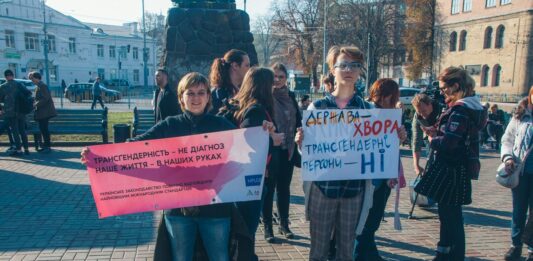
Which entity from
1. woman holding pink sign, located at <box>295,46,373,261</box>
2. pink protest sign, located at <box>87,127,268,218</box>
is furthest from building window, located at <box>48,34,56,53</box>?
woman holding pink sign, located at <box>295,46,373,261</box>

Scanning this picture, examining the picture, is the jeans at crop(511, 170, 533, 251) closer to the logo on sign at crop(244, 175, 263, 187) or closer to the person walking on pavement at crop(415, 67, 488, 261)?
the person walking on pavement at crop(415, 67, 488, 261)

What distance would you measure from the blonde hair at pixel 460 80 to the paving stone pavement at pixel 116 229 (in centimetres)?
192

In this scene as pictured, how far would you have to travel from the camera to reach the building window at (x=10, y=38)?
47.4 metres

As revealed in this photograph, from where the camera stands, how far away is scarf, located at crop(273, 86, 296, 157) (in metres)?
4.63

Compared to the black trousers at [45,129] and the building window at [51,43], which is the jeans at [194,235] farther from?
the building window at [51,43]

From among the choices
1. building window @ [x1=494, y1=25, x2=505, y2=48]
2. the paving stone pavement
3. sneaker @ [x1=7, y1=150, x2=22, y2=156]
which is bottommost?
the paving stone pavement

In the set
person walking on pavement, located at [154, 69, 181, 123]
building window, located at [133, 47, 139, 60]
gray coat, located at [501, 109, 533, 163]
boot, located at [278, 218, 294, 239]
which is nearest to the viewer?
gray coat, located at [501, 109, 533, 163]

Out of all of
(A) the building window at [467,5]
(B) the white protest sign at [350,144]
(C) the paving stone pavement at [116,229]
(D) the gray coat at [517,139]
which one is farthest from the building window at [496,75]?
(B) the white protest sign at [350,144]

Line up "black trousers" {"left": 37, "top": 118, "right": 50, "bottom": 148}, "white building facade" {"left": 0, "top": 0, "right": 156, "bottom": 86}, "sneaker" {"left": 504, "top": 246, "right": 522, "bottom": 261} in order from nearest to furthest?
"sneaker" {"left": 504, "top": 246, "right": 522, "bottom": 261} < "black trousers" {"left": 37, "top": 118, "right": 50, "bottom": 148} < "white building facade" {"left": 0, "top": 0, "right": 156, "bottom": 86}

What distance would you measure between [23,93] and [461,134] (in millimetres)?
9251

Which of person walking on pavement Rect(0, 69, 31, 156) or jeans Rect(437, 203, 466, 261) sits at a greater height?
person walking on pavement Rect(0, 69, 31, 156)

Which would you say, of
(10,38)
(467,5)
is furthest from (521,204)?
(10,38)

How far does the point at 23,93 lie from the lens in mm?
9047

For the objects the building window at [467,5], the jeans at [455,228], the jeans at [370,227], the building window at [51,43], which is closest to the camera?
the jeans at [455,228]
